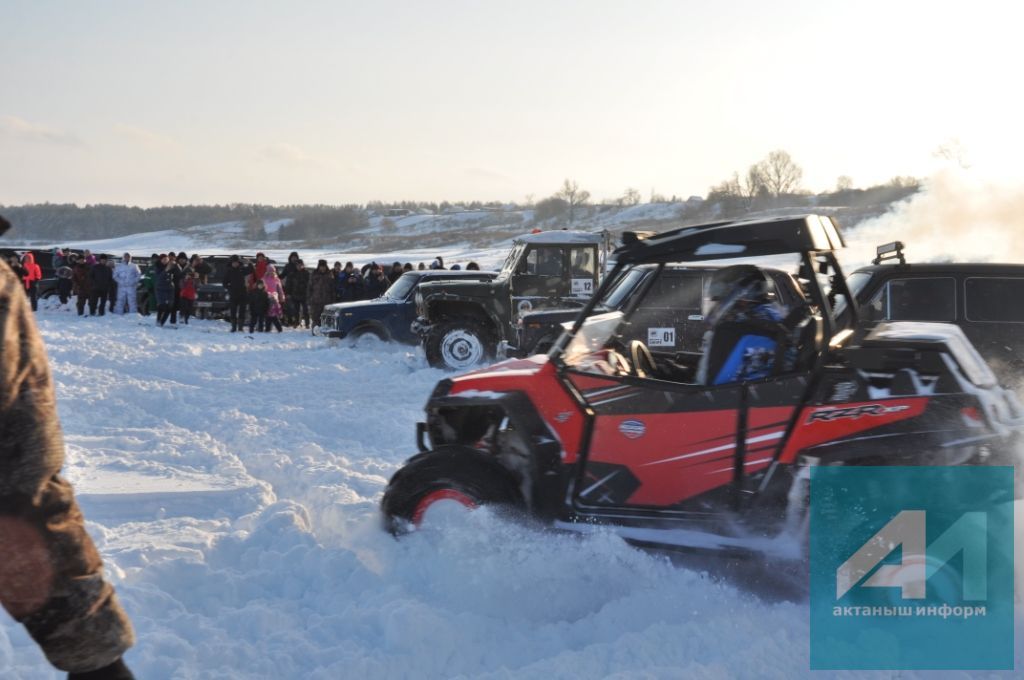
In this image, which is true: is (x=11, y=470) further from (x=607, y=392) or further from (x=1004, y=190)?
(x=1004, y=190)

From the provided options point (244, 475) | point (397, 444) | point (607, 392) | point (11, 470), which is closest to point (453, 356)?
point (397, 444)

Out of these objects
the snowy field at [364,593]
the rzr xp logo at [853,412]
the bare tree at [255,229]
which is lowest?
the snowy field at [364,593]

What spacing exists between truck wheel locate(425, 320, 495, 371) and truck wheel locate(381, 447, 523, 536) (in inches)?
346

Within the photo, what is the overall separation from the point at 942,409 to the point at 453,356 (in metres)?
9.75

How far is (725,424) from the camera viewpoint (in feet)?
14.5

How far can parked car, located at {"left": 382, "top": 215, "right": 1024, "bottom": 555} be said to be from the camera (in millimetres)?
4266

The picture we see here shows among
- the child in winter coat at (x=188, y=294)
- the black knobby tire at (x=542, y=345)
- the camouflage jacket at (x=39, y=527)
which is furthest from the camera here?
the child in winter coat at (x=188, y=294)

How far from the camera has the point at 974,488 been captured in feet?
13.7

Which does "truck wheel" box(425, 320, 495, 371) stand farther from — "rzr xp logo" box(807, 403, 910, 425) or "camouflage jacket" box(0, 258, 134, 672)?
"camouflage jacket" box(0, 258, 134, 672)

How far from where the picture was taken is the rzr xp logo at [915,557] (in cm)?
406

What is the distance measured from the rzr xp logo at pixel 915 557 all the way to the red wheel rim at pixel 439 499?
1.80m

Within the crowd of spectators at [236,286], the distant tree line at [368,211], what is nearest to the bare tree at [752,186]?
the distant tree line at [368,211]

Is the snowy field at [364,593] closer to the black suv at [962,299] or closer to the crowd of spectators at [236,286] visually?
the black suv at [962,299]

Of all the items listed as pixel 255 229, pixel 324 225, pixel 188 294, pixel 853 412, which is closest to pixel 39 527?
pixel 853 412
